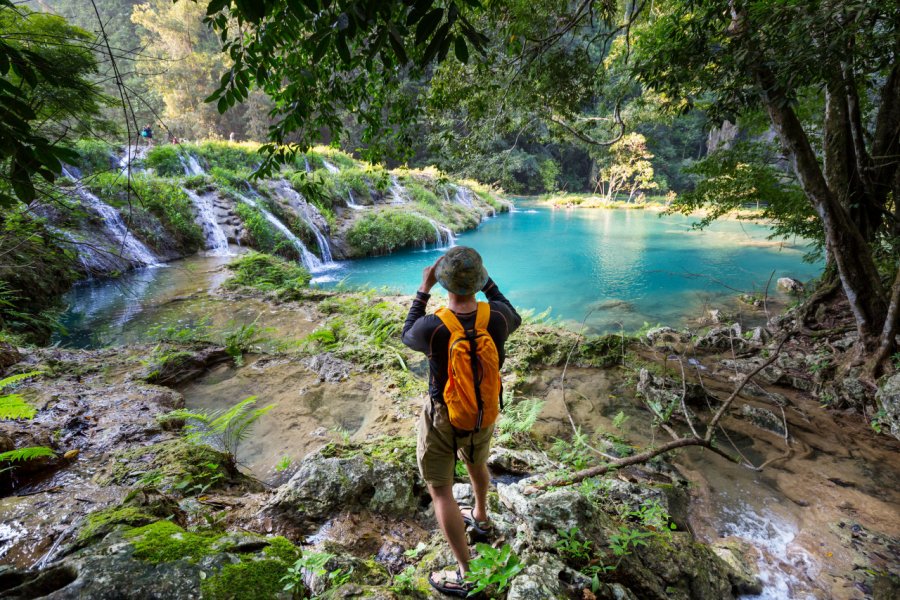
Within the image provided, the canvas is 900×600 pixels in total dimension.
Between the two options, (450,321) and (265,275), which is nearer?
(450,321)

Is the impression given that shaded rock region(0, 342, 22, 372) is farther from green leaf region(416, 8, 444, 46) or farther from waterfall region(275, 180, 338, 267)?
waterfall region(275, 180, 338, 267)

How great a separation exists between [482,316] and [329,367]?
3.89m

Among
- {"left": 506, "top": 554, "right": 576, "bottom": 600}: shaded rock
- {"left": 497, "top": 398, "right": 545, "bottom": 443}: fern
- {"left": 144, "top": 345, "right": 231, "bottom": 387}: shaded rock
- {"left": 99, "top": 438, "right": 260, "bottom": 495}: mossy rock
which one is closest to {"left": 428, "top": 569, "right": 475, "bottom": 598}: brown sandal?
{"left": 506, "top": 554, "right": 576, "bottom": 600}: shaded rock

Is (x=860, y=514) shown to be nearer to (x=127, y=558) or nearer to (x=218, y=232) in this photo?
(x=127, y=558)

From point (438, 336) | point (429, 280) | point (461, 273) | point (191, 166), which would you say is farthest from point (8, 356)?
point (191, 166)

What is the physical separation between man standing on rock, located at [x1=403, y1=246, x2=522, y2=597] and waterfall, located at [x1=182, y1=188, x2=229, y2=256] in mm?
12034

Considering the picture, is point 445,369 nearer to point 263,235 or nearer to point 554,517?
point 554,517

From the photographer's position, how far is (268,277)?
970cm

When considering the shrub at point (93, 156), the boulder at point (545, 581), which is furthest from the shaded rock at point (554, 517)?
the shrub at point (93, 156)

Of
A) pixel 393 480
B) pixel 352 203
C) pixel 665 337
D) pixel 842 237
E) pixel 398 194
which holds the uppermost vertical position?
pixel 398 194

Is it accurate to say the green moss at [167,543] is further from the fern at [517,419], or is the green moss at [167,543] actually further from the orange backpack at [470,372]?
the fern at [517,419]

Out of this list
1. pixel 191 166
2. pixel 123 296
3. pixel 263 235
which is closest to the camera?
pixel 123 296

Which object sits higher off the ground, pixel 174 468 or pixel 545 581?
pixel 545 581

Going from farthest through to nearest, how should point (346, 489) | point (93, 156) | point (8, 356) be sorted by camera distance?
point (93, 156) < point (8, 356) < point (346, 489)
